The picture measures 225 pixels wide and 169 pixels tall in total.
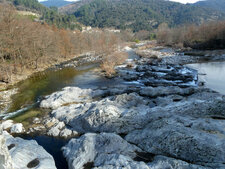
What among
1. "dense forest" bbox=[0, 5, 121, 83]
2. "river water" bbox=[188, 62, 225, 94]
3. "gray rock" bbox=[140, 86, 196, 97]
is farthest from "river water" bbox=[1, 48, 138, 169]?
"river water" bbox=[188, 62, 225, 94]

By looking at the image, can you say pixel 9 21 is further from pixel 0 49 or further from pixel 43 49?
pixel 43 49

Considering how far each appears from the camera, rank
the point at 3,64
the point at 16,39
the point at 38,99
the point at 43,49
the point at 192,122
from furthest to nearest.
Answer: the point at 43,49
the point at 16,39
the point at 3,64
the point at 38,99
the point at 192,122

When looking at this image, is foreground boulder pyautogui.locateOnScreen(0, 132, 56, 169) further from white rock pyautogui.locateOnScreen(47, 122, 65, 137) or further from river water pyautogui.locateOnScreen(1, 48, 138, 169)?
white rock pyautogui.locateOnScreen(47, 122, 65, 137)

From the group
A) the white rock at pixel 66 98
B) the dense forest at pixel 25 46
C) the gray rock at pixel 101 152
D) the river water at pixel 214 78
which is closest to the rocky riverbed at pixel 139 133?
the gray rock at pixel 101 152

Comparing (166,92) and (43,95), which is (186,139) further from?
(43,95)

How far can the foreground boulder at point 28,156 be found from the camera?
905cm

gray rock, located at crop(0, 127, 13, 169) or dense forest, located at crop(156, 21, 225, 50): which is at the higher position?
dense forest, located at crop(156, 21, 225, 50)

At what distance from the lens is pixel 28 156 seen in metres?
9.80

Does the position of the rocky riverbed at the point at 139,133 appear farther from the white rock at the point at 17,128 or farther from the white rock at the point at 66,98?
the white rock at the point at 17,128

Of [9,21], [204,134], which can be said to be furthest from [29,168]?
[9,21]

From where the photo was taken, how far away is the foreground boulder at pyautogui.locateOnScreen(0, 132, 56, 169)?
9055mm

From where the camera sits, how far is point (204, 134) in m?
9.84

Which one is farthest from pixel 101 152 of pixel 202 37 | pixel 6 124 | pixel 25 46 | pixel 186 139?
pixel 202 37

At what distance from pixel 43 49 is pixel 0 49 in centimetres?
1268
